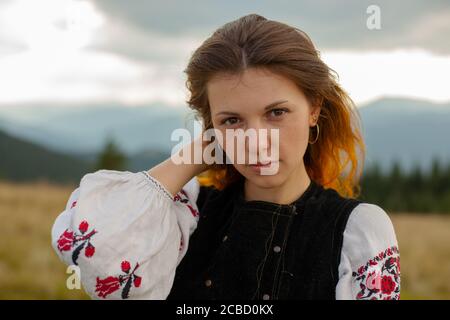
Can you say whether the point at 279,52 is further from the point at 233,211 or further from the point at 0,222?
the point at 0,222

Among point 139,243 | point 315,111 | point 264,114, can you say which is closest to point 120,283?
point 139,243

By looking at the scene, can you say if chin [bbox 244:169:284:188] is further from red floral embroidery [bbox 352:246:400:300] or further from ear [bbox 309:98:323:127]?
red floral embroidery [bbox 352:246:400:300]

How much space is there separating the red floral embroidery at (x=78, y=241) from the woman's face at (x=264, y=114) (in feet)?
2.20

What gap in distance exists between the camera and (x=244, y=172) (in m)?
2.36

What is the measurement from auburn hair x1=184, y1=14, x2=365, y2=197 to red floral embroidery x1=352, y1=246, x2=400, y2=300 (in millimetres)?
701

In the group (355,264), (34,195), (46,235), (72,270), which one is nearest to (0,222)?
(46,235)

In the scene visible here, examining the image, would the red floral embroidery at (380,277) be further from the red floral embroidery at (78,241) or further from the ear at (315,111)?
the red floral embroidery at (78,241)

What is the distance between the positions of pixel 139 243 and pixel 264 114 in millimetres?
730

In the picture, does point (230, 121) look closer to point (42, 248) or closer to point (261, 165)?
point (261, 165)

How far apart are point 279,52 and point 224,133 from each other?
40cm

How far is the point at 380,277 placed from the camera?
215 cm

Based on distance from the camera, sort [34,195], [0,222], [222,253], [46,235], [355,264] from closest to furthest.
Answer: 1. [355,264]
2. [222,253]
3. [46,235]
4. [0,222]
5. [34,195]

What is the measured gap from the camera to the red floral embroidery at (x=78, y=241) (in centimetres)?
218

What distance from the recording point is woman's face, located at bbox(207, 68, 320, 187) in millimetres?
2221
